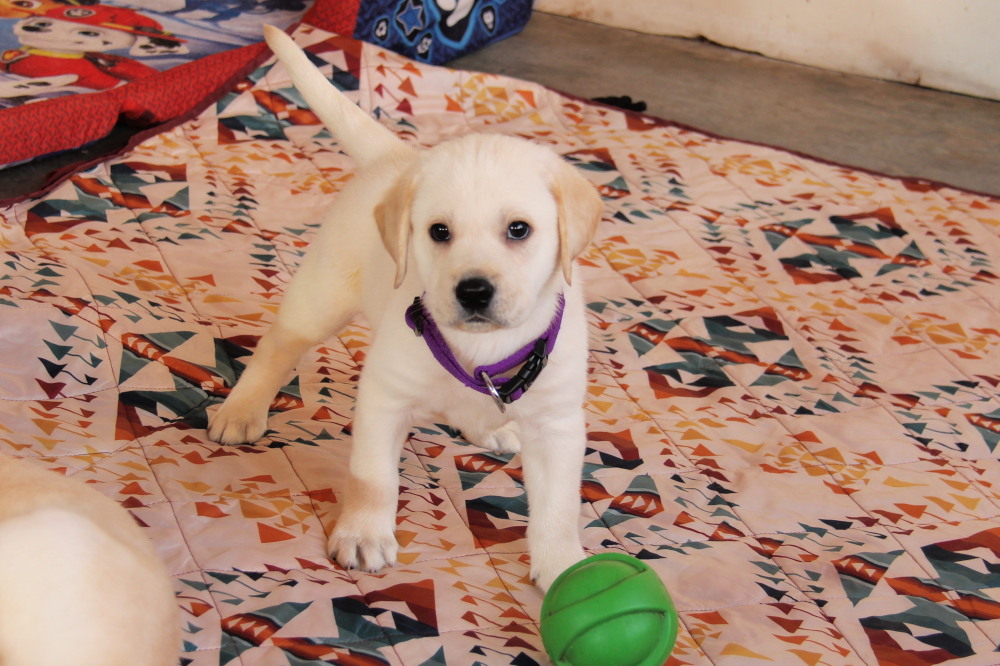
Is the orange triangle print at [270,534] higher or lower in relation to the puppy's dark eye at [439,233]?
lower

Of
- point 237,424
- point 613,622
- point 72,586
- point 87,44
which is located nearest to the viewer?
point 72,586

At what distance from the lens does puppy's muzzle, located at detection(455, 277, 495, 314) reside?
161 cm

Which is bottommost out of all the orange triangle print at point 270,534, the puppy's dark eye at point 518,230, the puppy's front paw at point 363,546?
the orange triangle print at point 270,534

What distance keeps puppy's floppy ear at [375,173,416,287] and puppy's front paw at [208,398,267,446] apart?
0.61 m

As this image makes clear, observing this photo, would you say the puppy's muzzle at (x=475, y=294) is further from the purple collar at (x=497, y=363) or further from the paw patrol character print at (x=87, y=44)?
the paw patrol character print at (x=87, y=44)

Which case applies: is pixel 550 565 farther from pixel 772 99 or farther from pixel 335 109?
pixel 772 99

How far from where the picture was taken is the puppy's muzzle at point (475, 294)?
63.4 inches

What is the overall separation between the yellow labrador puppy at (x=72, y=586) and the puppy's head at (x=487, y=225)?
60 cm

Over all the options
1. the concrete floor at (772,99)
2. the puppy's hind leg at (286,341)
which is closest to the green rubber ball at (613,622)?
the puppy's hind leg at (286,341)

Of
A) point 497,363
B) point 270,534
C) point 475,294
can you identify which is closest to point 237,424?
point 270,534

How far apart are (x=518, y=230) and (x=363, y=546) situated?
0.61 m

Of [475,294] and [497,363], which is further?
[497,363]

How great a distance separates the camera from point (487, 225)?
1.67 meters

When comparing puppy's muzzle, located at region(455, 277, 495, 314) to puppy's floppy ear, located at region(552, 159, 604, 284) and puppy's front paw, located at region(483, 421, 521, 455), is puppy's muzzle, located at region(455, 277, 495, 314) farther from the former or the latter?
puppy's front paw, located at region(483, 421, 521, 455)
